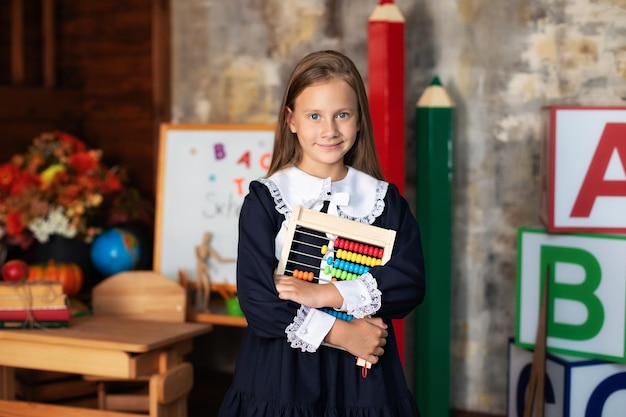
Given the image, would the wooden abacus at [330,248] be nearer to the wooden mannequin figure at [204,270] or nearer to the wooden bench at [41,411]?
the wooden bench at [41,411]

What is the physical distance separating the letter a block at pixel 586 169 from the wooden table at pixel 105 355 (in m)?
1.31

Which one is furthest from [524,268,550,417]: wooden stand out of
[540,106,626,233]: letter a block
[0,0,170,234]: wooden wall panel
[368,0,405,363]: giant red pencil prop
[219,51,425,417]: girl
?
[0,0,170,234]: wooden wall panel

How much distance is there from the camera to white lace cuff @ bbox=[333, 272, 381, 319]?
1704 mm

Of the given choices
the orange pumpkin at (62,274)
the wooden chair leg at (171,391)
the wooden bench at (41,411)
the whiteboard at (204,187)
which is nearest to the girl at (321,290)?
the wooden chair leg at (171,391)

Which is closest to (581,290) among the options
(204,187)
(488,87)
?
(488,87)

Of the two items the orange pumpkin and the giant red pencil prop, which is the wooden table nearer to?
the orange pumpkin

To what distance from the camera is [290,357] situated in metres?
1.75

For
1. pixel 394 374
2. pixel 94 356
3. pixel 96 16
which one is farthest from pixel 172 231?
pixel 394 374

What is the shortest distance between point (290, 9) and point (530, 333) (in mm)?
1665

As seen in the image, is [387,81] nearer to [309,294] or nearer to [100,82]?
[309,294]

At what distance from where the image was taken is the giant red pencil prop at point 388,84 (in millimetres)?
2871

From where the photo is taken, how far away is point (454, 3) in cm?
317

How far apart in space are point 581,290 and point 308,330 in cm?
129

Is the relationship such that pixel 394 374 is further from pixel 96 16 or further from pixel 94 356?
pixel 96 16
